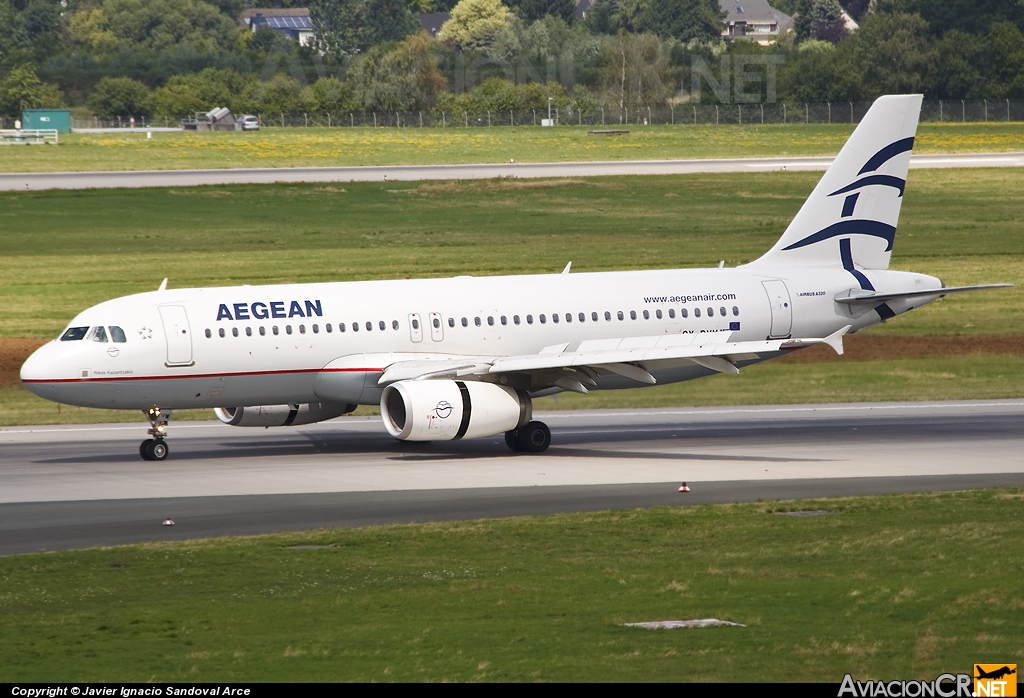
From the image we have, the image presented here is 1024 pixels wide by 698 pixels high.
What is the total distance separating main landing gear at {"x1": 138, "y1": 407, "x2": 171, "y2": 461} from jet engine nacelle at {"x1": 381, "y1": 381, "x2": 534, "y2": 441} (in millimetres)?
5779

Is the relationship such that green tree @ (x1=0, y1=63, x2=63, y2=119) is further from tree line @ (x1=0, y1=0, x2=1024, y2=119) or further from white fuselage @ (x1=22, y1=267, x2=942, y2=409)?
white fuselage @ (x1=22, y1=267, x2=942, y2=409)

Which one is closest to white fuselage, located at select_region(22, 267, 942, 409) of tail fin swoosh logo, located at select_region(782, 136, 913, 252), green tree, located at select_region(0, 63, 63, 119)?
tail fin swoosh logo, located at select_region(782, 136, 913, 252)

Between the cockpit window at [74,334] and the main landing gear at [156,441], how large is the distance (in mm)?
2437

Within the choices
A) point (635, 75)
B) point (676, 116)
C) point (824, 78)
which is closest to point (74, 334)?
point (676, 116)

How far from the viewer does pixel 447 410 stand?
114ft

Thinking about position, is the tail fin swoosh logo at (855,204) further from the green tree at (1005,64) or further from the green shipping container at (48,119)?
the green shipping container at (48,119)

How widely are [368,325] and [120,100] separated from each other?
14986 cm

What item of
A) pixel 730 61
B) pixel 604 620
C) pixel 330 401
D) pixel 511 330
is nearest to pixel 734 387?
pixel 511 330

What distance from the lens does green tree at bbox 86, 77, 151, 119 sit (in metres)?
177

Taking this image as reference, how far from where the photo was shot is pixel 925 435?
38.9 m

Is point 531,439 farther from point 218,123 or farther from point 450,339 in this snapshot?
point 218,123

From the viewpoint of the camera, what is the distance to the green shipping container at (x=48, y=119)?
161250mm

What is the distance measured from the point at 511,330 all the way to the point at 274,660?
21.4m

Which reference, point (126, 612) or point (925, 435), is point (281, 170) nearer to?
point (925, 435)
